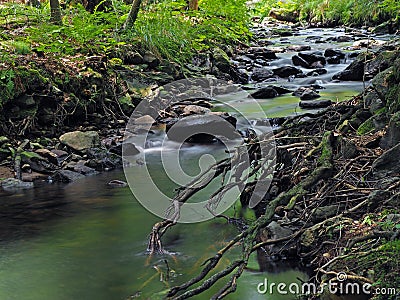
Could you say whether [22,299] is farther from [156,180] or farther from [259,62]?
[259,62]

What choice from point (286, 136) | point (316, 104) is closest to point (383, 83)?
point (286, 136)

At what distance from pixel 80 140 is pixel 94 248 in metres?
4.00

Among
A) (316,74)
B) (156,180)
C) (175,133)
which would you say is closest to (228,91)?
(316,74)

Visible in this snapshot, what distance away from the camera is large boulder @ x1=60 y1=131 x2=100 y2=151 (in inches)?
316

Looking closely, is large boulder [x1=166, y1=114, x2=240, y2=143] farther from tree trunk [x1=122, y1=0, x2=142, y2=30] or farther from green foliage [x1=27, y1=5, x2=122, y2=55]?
tree trunk [x1=122, y1=0, x2=142, y2=30]

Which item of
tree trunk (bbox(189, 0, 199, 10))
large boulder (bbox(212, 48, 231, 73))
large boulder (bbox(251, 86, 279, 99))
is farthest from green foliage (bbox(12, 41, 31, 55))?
tree trunk (bbox(189, 0, 199, 10))

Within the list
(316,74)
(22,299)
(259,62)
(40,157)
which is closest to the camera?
(22,299)

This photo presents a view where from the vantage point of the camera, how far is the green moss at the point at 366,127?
14.0 feet

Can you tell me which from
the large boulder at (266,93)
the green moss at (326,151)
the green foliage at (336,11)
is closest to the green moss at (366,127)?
the green moss at (326,151)

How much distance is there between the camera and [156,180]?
22.7 ft

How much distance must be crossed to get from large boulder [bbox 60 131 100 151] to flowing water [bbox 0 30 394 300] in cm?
143

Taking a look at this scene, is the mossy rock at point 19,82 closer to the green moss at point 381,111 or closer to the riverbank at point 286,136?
the riverbank at point 286,136

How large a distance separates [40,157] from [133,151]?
5.35 feet

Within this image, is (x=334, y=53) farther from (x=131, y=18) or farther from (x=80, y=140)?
(x=80, y=140)
